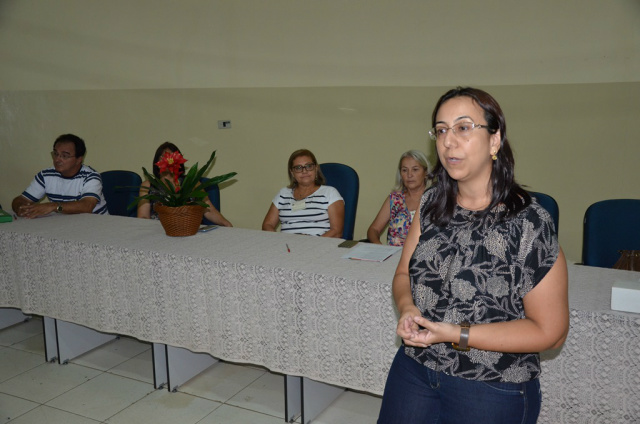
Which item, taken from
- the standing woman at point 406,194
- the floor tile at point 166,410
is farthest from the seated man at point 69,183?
the standing woman at point 406,194

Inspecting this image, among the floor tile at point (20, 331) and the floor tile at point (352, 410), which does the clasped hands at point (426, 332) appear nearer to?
the floor tile at point (352, 410)

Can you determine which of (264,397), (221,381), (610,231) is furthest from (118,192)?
(610,231)

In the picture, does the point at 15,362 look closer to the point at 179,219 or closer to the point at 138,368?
the point at 138,368

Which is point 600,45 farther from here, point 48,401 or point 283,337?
point 48,401

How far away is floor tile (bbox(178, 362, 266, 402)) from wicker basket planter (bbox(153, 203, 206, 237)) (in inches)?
28.1

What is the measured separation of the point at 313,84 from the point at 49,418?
9.12 ft

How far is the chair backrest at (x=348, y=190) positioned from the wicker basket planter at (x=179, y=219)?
3.10 ft

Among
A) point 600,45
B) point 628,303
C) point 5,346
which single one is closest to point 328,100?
point 600,45

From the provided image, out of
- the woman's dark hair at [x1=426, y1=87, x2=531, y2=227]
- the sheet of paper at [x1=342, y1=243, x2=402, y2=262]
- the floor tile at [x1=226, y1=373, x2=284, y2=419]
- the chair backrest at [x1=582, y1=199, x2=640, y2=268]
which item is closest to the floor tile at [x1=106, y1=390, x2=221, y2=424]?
the floor tile at [x1=226, y1=373, x2=284, y2=419]

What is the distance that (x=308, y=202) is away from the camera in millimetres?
3346

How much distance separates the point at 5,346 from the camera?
3275 mm

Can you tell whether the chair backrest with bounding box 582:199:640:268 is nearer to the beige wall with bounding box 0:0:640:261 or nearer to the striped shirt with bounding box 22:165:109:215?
the beige wall with bounding box 0:0:640:261

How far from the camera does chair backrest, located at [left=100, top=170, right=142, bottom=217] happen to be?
3762mm

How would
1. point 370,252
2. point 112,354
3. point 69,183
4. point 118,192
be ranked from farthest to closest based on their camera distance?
point 118,192, point 69,183, point 112,354, point 370,252
